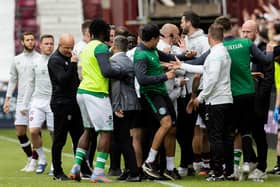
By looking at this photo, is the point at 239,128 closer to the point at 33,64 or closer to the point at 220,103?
the point at 220,103

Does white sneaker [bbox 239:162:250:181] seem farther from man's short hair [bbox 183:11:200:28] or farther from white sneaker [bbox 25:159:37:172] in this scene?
white sneaker [bbox 25:159:37:172]

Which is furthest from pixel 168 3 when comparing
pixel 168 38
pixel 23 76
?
pixel 168 38

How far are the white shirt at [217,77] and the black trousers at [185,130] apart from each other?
1335mm

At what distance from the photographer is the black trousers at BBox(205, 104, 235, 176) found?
1593 centimetres

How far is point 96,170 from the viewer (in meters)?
16.1

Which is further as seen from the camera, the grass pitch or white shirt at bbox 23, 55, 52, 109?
white shirt at bbox 23, 55, 52, 109

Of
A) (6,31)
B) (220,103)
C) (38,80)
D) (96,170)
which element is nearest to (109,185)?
(96,170)

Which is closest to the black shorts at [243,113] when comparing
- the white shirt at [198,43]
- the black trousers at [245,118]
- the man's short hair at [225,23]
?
the black trousers at [245,118]

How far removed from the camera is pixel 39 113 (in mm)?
18266

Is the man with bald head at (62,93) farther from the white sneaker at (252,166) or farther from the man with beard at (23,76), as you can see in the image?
the white sneaker at (252,166)

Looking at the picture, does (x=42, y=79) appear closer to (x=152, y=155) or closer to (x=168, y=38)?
(x=168, y=38)

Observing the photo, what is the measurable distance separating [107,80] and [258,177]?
2430mm

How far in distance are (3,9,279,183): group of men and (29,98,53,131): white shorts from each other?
116 centimetres

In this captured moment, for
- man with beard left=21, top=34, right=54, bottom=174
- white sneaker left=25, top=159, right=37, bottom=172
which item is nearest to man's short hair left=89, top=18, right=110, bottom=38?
man with beard left=21, top=34, right=54, bottom=174
